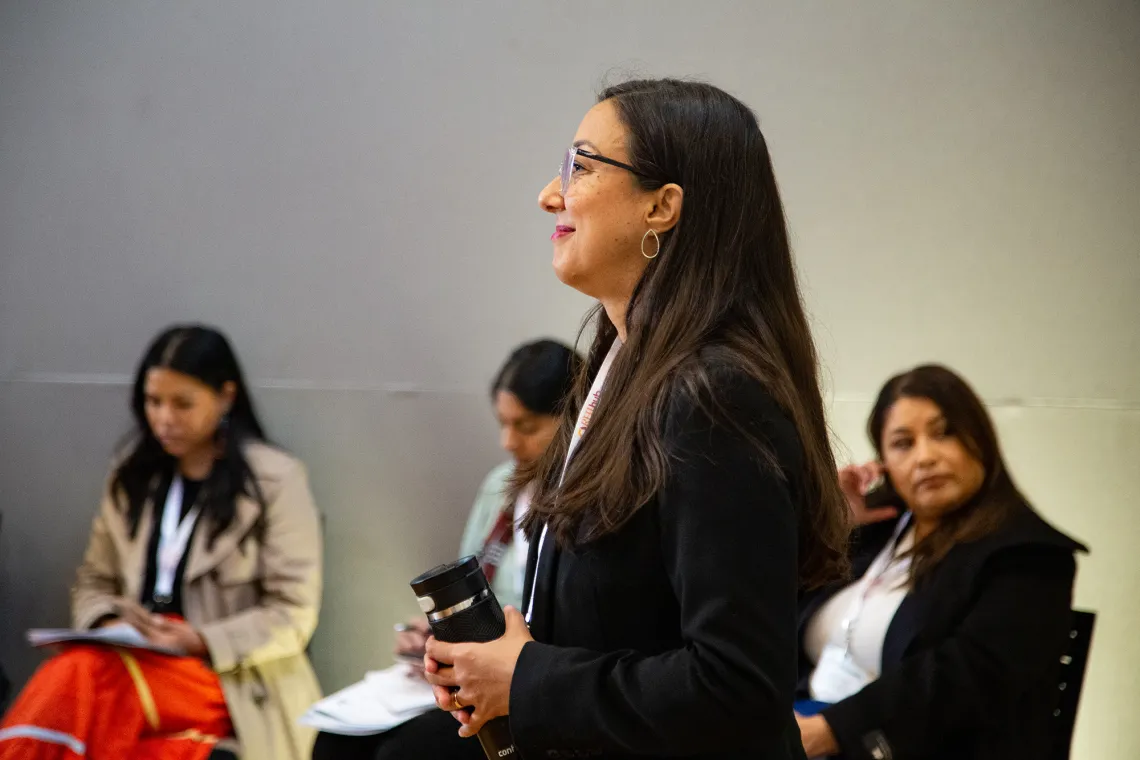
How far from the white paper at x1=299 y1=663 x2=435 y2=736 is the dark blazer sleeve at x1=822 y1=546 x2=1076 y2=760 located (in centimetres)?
92

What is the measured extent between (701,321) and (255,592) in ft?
8.14

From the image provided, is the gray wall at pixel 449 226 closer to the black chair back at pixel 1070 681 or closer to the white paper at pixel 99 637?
the black chair back at pixel 1070 681

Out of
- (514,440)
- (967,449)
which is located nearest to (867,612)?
(967,449)

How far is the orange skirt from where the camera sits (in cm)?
266

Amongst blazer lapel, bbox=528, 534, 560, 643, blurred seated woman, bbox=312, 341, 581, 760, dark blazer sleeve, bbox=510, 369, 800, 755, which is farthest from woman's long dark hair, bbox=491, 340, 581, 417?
dark blazer sleeve, bbox=510, 369, 800, 755

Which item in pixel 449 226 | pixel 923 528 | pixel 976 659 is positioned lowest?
pixel 976 659

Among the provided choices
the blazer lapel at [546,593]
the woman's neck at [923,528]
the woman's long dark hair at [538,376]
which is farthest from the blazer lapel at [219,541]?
the blazer lapel at [546,593]

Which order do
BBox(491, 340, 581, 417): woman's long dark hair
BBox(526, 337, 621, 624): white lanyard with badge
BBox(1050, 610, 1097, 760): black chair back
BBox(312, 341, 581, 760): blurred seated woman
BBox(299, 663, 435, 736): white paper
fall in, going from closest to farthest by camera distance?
BBox(526, 337, 621, 624): white lanyard with badge, BBox(299, 663, 435, 736): white paper, BBox(1050, 610, 1097, 760): black chair back, BBox(312, 341, 581, 760): blurred seated woman, BBox(491, 340, 581, 417): woman's long dark hair

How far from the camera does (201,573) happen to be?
11.0 ft

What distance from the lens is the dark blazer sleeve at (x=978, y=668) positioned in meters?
2.56

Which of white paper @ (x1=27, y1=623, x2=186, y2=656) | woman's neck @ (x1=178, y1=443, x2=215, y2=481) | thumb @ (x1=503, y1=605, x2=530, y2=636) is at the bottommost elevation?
white paper @ (x1=27, y1=623, x2=186, y2=656)

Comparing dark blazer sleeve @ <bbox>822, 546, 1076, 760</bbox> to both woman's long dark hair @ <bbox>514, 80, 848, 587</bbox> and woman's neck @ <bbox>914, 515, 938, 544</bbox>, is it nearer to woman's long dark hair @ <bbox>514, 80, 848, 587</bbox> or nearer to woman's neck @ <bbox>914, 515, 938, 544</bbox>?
woman's neck @ <bbox>914, 515, 938, 544</bbox>

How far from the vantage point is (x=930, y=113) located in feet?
11.9

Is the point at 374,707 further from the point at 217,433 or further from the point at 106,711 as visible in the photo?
the point at 217,433
